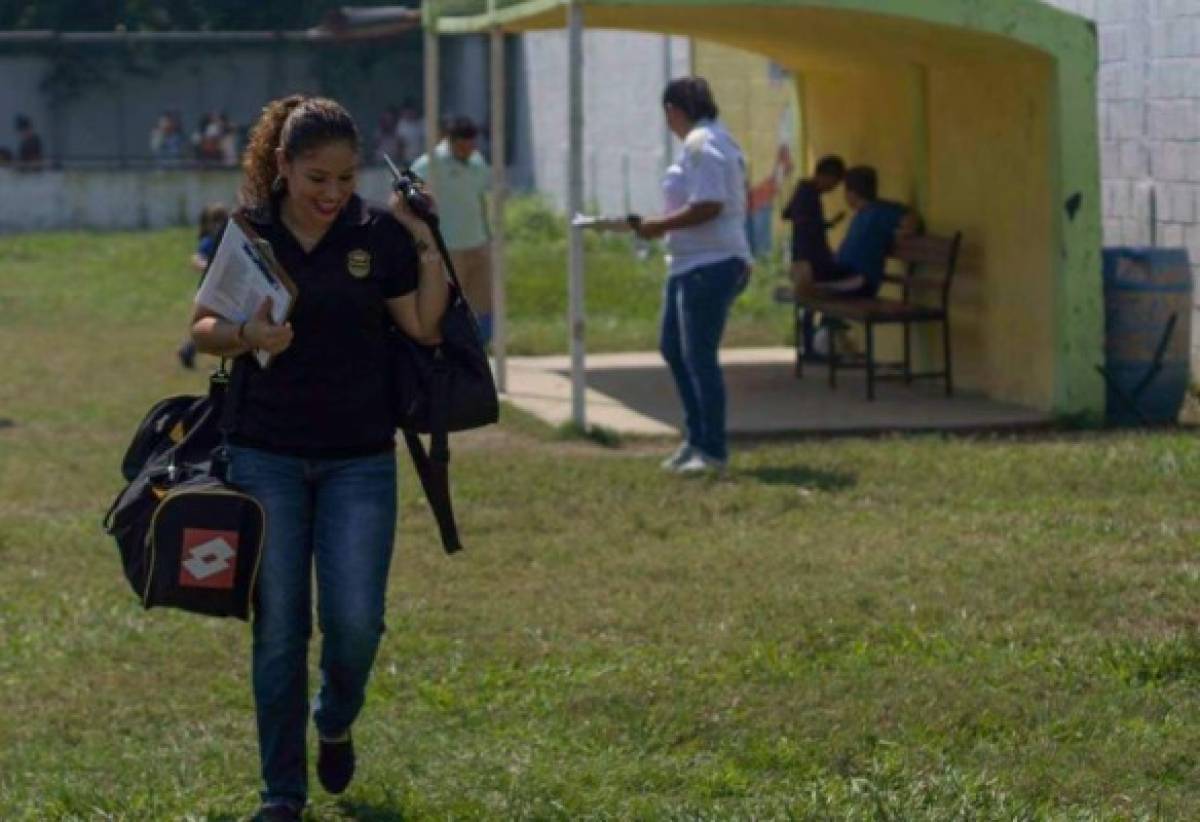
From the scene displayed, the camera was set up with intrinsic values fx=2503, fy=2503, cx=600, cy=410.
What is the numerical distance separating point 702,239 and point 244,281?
5.32 metres

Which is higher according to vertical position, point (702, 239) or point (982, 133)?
point (982, 133)

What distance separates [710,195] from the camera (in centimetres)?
1069

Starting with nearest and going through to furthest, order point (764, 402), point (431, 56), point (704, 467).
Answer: point (704, 467) < point (764, 402) < point (431, 56)

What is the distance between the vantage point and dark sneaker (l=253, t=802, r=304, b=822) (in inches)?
228

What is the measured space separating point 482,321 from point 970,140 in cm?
346

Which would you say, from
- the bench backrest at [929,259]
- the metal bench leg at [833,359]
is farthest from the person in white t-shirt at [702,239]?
the metal bench leg at [833,359]

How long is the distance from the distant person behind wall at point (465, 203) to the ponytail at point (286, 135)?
9455 millimetres

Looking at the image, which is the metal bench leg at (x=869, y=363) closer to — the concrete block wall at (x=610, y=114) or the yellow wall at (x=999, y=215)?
the yellow wall at (x=999, y=215)

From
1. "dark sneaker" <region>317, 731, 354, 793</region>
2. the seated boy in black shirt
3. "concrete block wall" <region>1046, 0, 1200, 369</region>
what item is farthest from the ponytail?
the seated boy in black shirt

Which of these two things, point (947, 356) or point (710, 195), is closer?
point (710, 195)

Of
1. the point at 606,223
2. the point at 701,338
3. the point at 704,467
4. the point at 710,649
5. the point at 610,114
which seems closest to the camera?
the point at 710,649

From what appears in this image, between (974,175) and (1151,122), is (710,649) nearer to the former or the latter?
(974,175)

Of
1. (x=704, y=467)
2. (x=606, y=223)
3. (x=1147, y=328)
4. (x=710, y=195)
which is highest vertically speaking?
(x=710, y=195)

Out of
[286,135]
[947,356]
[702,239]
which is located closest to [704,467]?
[702,239]
